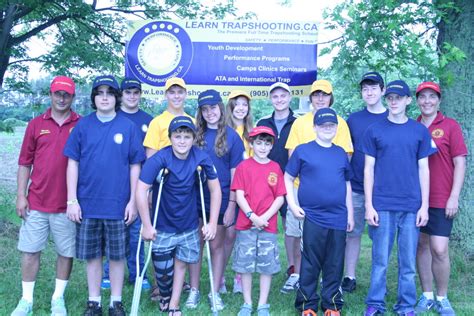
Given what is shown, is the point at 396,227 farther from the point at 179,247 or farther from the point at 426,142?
the point at 179,247

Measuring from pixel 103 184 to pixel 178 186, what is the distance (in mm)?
666

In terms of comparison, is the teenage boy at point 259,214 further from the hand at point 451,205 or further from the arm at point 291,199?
the hand at point 451,205

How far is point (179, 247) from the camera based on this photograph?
489 cm

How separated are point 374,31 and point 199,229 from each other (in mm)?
2773

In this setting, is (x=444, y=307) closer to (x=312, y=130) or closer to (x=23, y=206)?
(x=312, y=130)

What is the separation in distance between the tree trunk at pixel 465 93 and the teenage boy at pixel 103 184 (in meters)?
4.19

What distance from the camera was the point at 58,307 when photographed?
4.86 meters

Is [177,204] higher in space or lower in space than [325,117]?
lower

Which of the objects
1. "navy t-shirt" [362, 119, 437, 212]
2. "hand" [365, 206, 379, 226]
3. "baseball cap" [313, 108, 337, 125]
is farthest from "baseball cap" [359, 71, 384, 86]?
"hand" [365, 206, 379, 226]

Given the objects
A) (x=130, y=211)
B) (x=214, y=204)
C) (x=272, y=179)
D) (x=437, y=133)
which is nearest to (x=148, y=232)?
(x=130, y=211)

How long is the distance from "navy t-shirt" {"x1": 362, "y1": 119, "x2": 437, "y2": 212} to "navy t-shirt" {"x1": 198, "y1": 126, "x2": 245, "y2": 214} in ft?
4.40

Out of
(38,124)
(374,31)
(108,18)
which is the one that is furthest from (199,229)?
(108,18)

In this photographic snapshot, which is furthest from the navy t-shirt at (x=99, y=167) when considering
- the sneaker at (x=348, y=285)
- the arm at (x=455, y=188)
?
the arm at (x=455, y=188)

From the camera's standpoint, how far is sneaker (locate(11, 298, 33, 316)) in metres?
4.79
